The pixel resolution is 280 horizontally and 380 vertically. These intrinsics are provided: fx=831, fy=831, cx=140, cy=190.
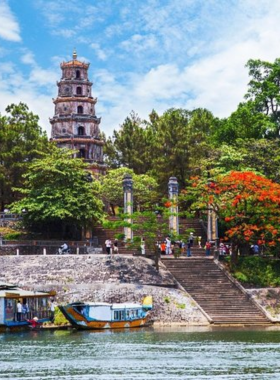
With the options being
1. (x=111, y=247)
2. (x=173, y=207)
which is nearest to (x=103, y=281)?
(x=111, y=247)

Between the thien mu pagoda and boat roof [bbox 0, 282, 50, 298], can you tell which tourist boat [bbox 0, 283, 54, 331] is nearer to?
boat roof [bbox 0, 282, 50, 298]

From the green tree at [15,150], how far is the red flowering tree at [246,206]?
18577 millimetres

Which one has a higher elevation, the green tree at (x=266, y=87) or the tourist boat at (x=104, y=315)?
the green tree at (x=266, y=87)

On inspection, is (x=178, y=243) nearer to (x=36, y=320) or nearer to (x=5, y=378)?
→ (x=36, y=320)

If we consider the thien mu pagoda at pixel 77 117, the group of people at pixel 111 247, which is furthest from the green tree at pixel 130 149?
the group of people at pixel 111 247

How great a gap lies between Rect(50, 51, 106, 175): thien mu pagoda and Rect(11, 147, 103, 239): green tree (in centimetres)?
1816

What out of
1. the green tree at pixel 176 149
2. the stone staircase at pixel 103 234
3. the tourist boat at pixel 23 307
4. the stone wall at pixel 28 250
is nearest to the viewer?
the tourist boat at pixel 23 307

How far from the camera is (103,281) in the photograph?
50.3 metres

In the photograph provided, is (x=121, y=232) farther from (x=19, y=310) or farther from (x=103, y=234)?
(x=19, y=310)

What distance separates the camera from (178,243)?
5862cm

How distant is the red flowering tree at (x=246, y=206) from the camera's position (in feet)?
178

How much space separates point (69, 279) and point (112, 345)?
1308 centimetres

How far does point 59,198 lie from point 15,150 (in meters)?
10.9

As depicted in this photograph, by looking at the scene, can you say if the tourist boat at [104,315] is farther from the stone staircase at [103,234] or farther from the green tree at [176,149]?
the green tree at [176,149]
